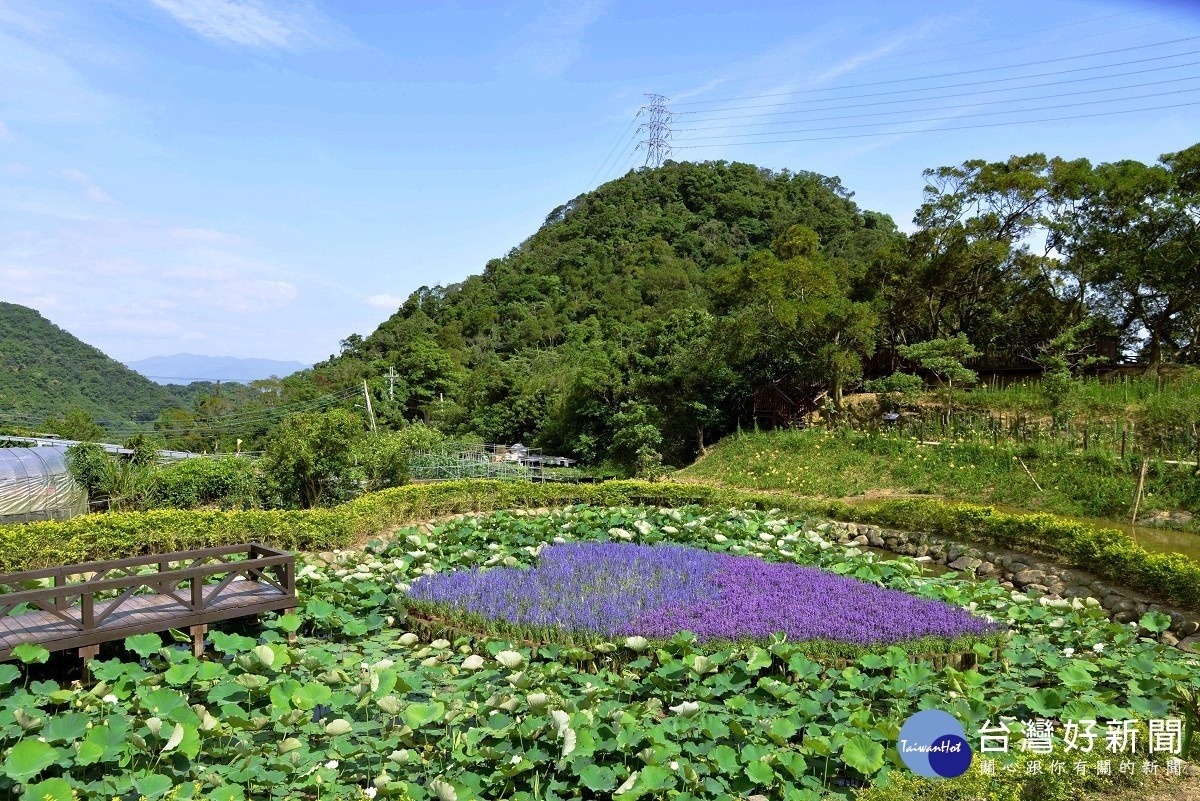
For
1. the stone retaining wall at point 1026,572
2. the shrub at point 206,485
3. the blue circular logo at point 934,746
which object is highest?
the shrub at point 206,485

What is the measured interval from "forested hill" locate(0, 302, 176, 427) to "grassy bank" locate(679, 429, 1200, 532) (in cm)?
4200

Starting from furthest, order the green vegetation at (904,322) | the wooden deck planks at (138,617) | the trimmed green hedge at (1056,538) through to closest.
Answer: the green vegetation at (904,322) < the trimmed green hedge at (1056,538) < the wooden deck planks at (138,617)

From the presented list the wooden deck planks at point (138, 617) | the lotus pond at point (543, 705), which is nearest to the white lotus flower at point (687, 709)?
the lotus pond at point (543, 705)

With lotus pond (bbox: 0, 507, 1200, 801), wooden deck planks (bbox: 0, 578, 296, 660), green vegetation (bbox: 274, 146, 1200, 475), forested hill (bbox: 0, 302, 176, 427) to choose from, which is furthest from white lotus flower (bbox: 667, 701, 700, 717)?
forested hill (bbox: 0, 302, 176, 427)

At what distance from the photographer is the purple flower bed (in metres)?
5.78

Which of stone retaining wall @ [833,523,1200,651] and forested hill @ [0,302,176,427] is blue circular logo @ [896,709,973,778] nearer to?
stone retaining wall @ [833,523,1200,651]

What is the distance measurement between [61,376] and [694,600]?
193 ft

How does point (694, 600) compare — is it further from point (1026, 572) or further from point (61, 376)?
point (61, 376)

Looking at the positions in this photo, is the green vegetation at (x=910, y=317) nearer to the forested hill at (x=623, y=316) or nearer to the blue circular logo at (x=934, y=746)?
the forested hill at (x=623, y=316)

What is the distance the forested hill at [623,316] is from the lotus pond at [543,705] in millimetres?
13165

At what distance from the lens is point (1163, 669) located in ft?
16.1

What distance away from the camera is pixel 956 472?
13.2 metres

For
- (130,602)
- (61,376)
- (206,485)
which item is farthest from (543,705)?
(61,376)

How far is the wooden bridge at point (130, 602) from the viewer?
17.7 ft
